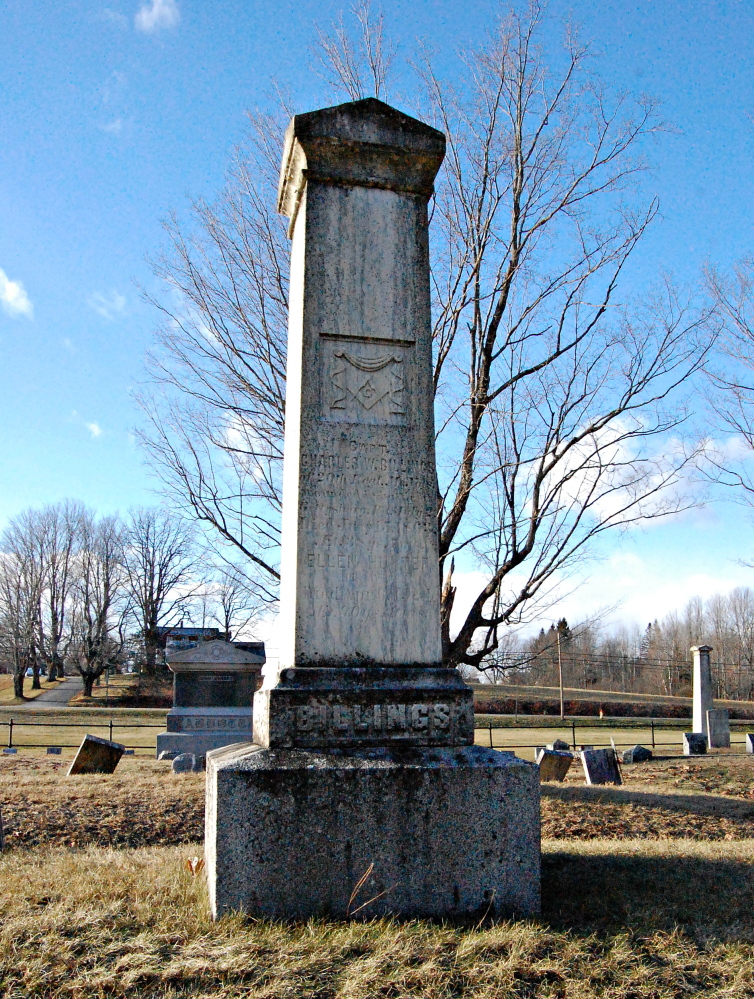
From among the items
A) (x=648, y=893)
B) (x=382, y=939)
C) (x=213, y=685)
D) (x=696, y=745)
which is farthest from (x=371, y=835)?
(x=696, y=745)

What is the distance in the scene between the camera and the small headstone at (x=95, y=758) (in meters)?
11.9

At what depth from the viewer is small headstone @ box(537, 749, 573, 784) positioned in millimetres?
12609

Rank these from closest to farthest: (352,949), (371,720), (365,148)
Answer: (352,949)
(371,720)
(365,148)

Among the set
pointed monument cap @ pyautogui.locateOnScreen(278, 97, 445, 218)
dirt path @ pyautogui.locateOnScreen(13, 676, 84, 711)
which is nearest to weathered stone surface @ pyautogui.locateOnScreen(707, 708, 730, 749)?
pointed monument cap @ pyautogui.locateOnScreen(278, 97, 445, 218)

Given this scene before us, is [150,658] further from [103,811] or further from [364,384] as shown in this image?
[364,384]

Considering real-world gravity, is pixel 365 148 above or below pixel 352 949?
above

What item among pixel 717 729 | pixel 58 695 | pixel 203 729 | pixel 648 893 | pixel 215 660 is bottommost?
pixel 58 695

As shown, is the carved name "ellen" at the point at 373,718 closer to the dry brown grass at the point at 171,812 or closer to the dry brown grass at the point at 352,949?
the dry brown grass at the point at 352,949

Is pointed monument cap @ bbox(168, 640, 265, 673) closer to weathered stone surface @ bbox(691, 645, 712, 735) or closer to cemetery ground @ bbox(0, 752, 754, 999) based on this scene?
cemetery ground @ bbox(0, 752, 754, 999)

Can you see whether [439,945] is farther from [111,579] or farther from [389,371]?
[111,579]

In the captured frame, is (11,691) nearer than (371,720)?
No

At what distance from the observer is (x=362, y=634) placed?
4.15 meters

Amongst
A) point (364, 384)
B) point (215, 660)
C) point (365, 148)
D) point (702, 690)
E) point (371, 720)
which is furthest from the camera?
point (702, 690)

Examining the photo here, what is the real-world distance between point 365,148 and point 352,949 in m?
4.06
